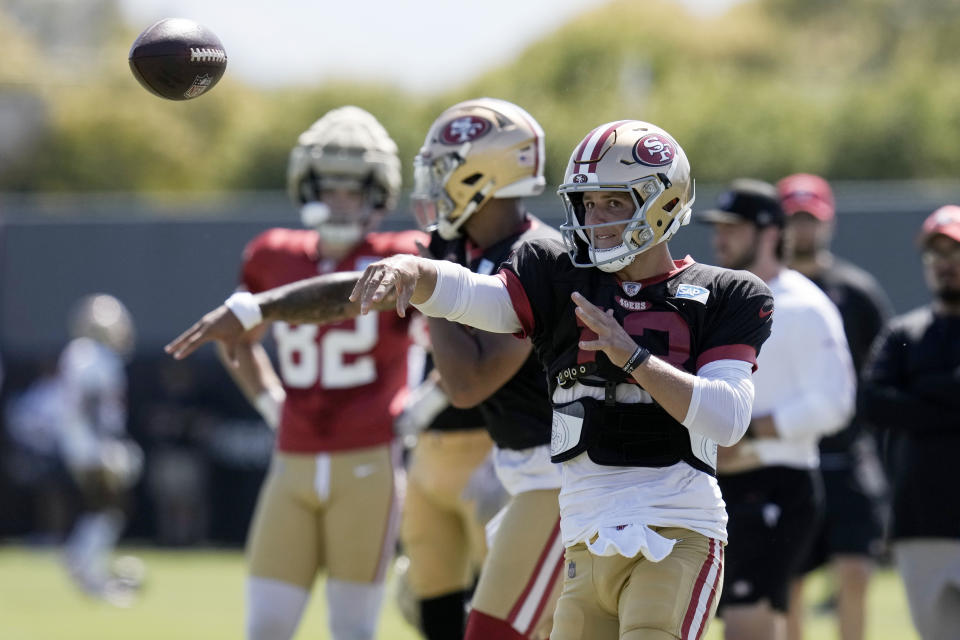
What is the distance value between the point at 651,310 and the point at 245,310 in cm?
129

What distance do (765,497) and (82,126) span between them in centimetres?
3974

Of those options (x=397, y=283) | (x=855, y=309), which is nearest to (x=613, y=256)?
(x=397, y=283)

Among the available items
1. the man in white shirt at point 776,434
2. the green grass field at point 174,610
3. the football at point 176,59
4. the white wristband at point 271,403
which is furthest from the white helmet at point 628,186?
the green grass field at point 174,610

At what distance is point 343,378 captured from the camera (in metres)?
5.49

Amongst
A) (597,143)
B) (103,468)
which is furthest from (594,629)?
(103,468)

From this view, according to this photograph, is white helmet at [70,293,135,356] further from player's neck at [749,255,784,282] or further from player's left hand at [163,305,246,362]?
player's left hand at [163,305,246,362]

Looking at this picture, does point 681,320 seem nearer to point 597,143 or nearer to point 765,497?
point 597,143

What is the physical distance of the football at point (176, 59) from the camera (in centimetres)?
446

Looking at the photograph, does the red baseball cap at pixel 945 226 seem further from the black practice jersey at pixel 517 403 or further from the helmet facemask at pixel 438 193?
the helmet facemask at pixel 438 193

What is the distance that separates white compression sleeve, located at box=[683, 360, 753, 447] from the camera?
143 inches

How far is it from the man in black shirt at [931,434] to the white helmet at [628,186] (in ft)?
6.56

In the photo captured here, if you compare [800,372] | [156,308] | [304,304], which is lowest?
[156,308]

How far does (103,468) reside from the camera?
1202cm

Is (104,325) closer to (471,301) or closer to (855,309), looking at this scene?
(855,309)
